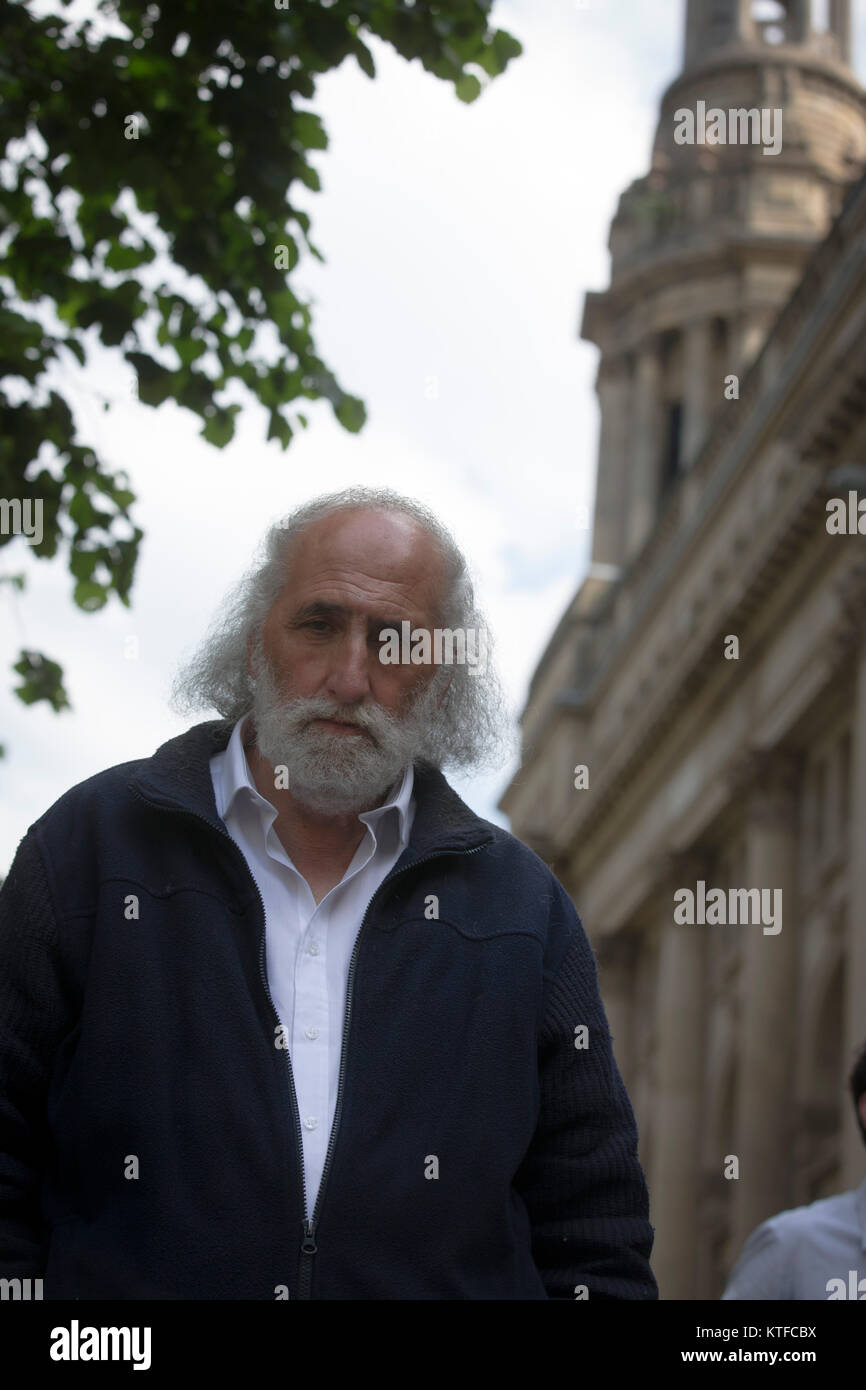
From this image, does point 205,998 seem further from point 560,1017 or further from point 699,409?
point 699,409

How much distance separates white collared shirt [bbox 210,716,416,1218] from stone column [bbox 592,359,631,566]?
5057 centimetres

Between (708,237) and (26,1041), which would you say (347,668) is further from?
(708,237)

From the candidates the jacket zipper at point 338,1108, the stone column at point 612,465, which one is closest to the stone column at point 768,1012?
the stone column at point 612,465

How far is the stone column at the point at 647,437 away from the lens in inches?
2120

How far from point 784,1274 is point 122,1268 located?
328cm

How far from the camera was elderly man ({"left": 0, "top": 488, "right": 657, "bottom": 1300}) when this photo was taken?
3354 millimetres

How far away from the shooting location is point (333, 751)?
3.83 m

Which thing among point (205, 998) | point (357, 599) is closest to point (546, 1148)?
point (205, 998)

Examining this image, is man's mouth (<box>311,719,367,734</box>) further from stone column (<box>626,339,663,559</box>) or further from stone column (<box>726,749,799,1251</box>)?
stone column (<box>626,339,663,559</box>)

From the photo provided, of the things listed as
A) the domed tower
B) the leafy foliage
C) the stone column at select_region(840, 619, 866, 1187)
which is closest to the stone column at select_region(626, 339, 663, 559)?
the domed tower

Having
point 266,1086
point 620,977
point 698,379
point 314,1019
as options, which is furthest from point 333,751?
point 698,379

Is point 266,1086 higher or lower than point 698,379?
lower

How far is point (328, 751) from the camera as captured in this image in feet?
12.6

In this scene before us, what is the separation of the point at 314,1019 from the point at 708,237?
50.4 m
